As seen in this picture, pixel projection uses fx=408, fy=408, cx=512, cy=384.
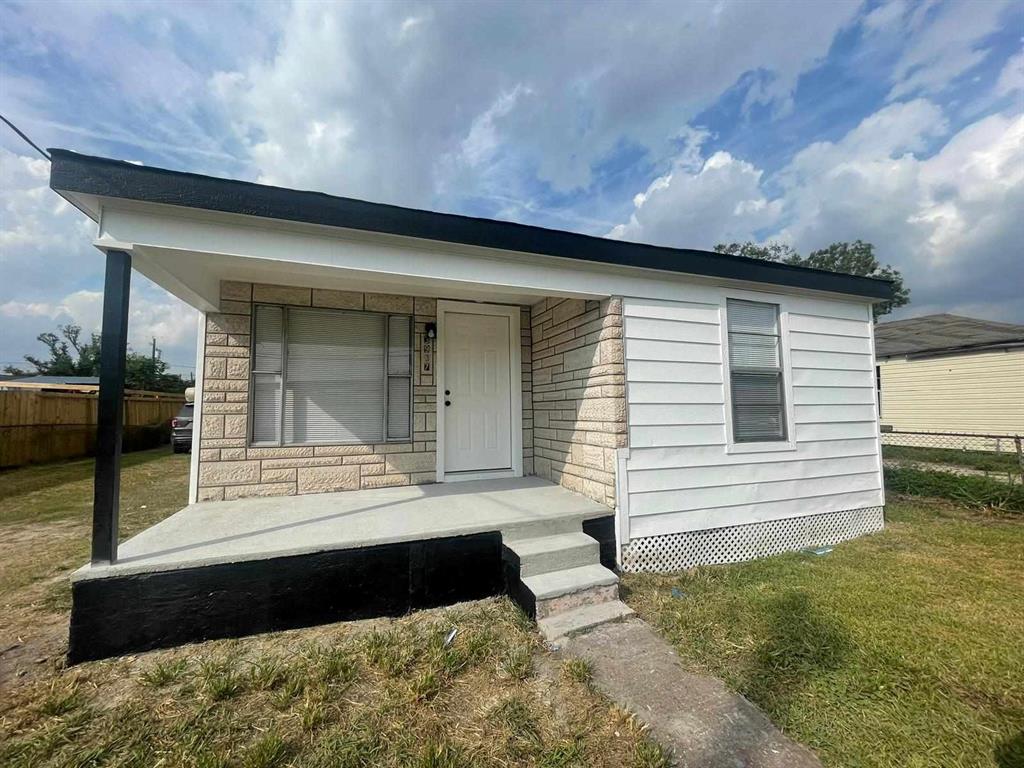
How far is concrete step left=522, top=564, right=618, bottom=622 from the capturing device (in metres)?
2.51

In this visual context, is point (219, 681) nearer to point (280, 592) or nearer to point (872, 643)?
point (280, 592)

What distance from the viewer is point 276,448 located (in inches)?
151

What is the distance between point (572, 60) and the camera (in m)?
5.86

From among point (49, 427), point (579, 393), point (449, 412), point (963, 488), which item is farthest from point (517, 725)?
point (49, 427)

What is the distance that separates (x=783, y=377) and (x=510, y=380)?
2.79m

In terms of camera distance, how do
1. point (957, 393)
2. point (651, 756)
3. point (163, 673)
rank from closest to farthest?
1. point (651, 756)
2. point (163, 673)
3. point (957, 393)

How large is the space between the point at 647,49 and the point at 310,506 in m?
7.16

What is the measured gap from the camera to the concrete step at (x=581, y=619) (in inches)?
92.9

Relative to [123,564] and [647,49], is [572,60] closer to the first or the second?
[647,49]

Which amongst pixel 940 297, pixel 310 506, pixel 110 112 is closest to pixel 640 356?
pixel 310 506

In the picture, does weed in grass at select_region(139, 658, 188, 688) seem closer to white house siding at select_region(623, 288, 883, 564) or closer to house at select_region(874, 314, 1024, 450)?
white house siding at select_region(623, 288, 883, 564)

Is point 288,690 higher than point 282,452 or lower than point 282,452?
lower

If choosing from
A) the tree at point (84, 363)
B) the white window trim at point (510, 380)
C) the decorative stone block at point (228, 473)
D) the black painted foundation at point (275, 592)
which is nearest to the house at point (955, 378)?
the white window trim at point (510, 380)

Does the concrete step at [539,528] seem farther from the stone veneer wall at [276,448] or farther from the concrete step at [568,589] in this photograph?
the stone veneer wall at [276,448]
